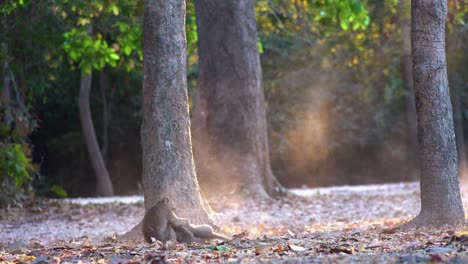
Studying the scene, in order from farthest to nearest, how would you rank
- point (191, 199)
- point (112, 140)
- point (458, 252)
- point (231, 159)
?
point (112, 140)
point (231, 159)
point (191, 199)
point (458, 252)

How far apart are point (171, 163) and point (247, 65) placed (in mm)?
6138

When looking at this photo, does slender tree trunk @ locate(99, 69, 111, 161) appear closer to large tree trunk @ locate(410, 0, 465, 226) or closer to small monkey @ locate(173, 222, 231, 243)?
small monkey @ locate(173, 222, 231, 243)

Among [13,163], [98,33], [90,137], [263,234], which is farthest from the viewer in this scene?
[90,137]

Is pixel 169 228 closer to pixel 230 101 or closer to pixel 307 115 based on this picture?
pixel 230 101

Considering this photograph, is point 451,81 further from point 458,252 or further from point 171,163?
point 458,252

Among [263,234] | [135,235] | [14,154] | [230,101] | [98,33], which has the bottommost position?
[263,234]

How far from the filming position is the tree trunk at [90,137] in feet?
76.9

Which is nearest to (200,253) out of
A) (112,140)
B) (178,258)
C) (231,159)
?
(178,258)

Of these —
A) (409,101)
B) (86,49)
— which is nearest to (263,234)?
(86,49)

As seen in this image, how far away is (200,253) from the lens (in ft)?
22.2

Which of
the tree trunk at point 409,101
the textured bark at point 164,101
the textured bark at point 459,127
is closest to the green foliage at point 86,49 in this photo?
the textured bark at point 164,101

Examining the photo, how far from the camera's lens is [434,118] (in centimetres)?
842

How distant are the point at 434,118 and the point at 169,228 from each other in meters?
2.98

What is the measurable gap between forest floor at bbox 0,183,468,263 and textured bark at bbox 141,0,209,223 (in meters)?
0.77
